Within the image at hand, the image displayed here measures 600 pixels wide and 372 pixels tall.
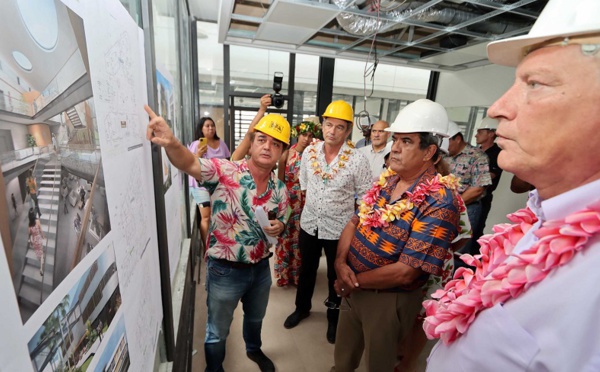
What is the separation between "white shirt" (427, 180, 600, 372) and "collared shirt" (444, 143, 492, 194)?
2.51m

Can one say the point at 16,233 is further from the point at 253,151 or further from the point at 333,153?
the point at 333,153

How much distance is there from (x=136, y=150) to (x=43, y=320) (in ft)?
1.68

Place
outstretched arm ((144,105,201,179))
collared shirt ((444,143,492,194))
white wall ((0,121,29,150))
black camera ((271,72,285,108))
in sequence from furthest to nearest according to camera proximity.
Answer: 1. collared shirt ((444,143,492,194))
2. black camera ((271,72,285,108))
3. outstretched arm ((144,105,201,179))
4. white wall ((0,121,29,150))

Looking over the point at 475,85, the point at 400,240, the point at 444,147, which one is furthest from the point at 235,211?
the point at 475,85

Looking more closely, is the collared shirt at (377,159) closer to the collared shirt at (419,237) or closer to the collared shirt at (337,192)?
the collared shirt at (337,192)

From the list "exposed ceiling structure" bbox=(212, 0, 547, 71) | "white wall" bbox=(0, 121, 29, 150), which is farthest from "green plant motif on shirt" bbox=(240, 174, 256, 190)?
"exposed ceiling structure" bbox=(212, 0, 547, 71)

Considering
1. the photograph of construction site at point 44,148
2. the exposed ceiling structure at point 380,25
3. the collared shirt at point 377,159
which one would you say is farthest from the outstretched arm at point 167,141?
the collared shirt at point 377,159

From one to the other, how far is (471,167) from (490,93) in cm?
270

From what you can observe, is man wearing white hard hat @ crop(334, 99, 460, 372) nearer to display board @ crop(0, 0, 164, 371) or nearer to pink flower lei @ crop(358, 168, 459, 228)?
pink flower lei @ crop(358, 168, 459, 228)

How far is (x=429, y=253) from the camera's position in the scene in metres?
1.16

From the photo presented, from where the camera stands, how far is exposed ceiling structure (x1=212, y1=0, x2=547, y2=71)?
277 cm

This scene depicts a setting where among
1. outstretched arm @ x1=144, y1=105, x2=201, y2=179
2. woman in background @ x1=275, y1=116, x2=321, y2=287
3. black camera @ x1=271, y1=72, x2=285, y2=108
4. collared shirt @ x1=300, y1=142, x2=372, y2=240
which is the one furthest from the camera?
woman in background @ x1=275, y1=116, x2=321, y2=287

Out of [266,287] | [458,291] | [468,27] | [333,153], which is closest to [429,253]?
[458,291]

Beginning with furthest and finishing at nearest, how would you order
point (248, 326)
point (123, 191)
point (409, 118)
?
point (248, 326), point (409, 118), point (123, 191)
